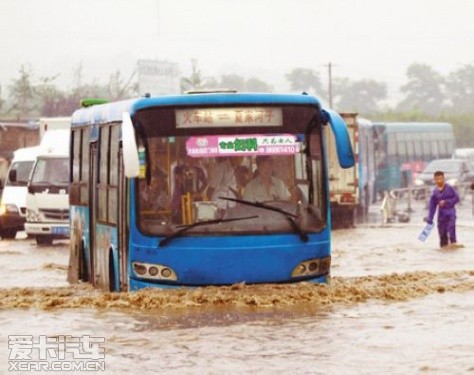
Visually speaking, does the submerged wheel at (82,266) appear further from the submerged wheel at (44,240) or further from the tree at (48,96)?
the tree at (48,96)

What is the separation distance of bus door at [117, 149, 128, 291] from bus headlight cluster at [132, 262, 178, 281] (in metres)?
0.56

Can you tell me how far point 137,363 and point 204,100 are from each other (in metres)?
4.57

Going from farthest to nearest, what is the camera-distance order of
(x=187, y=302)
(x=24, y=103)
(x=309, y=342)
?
1. (x=24, y=103)
2. (x=187, y=302)
3. (x=309, y=342)

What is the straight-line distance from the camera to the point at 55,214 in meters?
29.9

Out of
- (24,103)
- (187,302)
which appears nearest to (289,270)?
(187,302)

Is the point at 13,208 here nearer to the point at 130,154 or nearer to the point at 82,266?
the point at 82,266

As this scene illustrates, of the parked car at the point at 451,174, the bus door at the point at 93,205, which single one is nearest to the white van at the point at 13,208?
the bus door at the point at 93,205

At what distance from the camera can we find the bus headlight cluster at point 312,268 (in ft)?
51.1

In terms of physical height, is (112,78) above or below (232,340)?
above

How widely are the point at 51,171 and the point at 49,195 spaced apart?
70 cm

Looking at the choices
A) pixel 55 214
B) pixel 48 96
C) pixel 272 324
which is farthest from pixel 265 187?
pixel 48 96

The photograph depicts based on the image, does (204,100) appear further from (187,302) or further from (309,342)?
(309,342)

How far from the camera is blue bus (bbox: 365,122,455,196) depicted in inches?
2522

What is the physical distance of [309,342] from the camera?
12969mm
